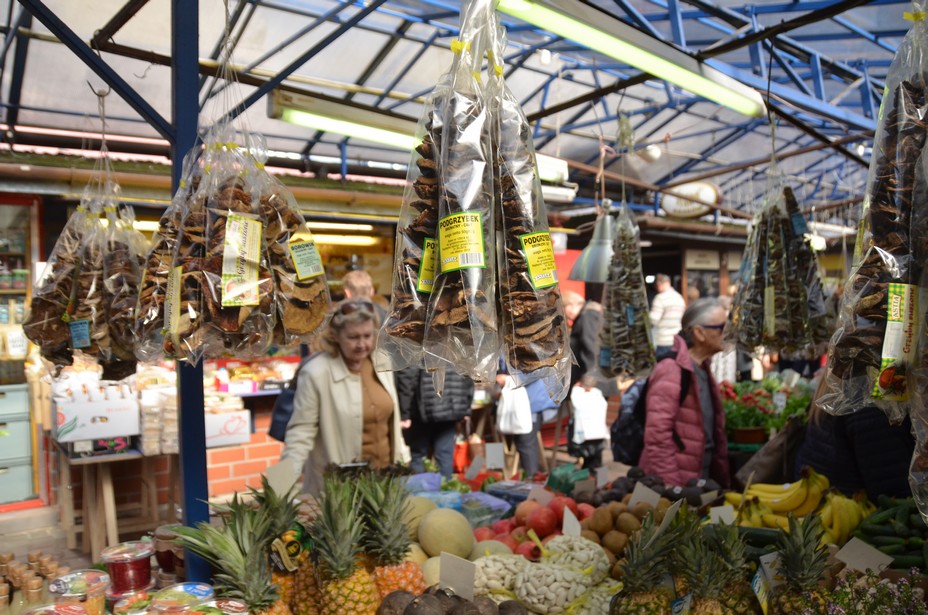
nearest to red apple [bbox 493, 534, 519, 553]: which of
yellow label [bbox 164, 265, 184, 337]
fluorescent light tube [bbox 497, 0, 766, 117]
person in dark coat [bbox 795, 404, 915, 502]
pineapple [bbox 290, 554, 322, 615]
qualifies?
pineapple [bbox 290, 554, 322, 615]

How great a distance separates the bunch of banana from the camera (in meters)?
2.85

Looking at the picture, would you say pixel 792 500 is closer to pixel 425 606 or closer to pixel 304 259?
pixel 425 606

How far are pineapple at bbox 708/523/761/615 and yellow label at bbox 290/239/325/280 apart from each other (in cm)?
154

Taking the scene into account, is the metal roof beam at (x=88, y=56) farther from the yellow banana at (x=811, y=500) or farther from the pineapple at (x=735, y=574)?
the yellow banana at (x=811, y=500)

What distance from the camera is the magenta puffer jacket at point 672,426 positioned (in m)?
4.05

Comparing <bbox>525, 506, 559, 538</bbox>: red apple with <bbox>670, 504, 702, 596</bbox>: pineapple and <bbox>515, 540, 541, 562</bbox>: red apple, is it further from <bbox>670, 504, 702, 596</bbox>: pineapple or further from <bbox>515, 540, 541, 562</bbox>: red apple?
<bbox>670, 504, 702, 596</bbox>: pineapple

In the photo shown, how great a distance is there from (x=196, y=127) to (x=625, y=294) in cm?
261

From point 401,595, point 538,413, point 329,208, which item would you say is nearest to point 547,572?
point 401,595

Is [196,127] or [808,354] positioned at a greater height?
[196,127]

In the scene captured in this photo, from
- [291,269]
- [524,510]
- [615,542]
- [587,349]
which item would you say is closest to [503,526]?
[524,510]

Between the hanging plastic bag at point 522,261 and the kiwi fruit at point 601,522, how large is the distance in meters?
1.57

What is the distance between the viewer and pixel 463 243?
146 centimetres

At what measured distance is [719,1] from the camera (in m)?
6.55

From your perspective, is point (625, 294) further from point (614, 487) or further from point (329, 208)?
point (329, 208)
